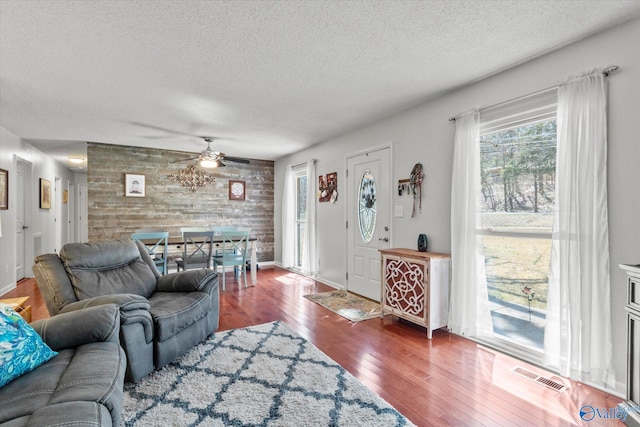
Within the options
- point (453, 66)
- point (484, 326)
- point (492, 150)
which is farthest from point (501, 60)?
point (484, 326)

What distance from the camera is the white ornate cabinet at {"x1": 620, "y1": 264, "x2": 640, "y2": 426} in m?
1.79

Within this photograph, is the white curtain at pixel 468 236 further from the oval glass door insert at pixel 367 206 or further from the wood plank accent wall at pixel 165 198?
the wood plank accent wall at pixel 165 198

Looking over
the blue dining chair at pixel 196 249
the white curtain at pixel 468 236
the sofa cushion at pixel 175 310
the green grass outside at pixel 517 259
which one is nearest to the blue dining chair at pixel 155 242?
the blue dining chair at pixel 196 249

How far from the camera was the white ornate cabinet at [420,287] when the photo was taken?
3.09 metres

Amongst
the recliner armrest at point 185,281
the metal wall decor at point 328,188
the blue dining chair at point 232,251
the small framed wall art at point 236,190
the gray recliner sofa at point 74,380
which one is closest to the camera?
the gray recliner sofa at point 74,380

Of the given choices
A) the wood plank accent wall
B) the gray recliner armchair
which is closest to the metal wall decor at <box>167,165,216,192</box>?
the wood plank accent wall

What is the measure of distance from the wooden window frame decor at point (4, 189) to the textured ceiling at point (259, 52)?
0.89 m

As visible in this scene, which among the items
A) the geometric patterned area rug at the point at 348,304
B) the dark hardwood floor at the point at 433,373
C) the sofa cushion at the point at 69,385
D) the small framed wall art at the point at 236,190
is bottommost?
the dark hardwood floor at the point at 433,373

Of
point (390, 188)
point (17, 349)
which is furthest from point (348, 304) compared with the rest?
point (17, 349)

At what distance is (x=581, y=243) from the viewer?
7.36 ft

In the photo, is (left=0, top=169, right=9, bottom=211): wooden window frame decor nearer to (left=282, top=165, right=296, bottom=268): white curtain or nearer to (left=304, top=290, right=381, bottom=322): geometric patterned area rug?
(left=282, top=165, right=296, bottom=268): white curtain

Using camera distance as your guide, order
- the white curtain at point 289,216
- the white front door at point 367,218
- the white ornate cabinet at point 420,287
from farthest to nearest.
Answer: the white curtain at point 289,216, the white front door at point 367,218, the white ornate cabinet at point 420,287

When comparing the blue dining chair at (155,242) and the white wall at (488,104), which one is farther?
the blue dining chair at (155,242)

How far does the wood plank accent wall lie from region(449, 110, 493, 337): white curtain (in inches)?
189
